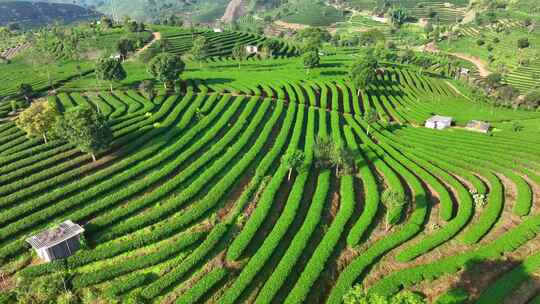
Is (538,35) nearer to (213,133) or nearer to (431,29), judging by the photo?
(431,29)

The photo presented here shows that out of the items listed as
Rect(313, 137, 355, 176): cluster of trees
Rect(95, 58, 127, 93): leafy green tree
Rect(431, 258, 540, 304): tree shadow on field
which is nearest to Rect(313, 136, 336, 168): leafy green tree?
Rect(313, 137, 355, 176): cluster of trees

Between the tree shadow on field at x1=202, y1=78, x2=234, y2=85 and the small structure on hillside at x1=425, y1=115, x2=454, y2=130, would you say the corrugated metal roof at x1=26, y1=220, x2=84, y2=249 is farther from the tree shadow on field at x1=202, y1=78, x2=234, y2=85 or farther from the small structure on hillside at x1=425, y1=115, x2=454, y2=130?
the small structure on hillside at x1=425, y1=115, x2=454, y2=130

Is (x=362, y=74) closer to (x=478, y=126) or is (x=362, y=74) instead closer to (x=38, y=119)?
(x=478, y=126)

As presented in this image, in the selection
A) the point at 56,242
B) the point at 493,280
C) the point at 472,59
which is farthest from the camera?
the point at 472,59

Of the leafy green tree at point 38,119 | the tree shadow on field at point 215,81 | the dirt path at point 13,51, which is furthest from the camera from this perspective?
the dirt path at point 13,51

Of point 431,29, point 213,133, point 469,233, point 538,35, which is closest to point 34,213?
point 213,133

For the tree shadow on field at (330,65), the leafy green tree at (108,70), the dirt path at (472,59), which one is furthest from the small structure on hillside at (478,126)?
the dirt path at (472,59)

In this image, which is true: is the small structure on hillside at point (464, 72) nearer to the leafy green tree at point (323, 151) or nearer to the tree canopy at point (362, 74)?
the tree canopy at point (362, 74)

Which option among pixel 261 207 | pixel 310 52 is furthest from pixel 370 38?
pixel 261 207
